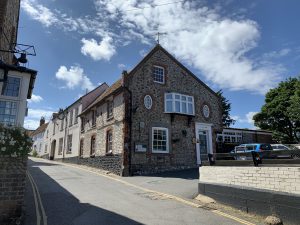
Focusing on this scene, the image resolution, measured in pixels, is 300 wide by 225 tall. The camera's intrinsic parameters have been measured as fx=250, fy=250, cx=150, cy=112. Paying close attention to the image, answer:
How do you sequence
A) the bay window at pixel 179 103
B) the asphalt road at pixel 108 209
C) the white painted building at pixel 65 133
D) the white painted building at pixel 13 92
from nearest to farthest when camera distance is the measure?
the asphalt road at pixel 108 209
the white painted building at pixel 13 92
the bay window at pixel 179 103
the white painted building at pixel 65 133

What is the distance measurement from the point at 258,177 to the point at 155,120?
1271 centimetres

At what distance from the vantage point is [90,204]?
893cm

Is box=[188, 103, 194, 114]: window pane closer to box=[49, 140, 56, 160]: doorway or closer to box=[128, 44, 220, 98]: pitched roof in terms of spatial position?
box=[128, 44, 220, 98]: pitched roof

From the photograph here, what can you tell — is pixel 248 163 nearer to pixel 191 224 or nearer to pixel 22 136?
pixel 191 224

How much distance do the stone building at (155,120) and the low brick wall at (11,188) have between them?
460 inches

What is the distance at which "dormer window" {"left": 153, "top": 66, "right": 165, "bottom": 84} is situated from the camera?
21.5m

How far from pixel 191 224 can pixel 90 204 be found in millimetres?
3854

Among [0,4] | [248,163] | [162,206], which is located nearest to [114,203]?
[162,206]

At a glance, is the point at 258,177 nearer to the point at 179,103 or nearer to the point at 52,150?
the point at 179,103

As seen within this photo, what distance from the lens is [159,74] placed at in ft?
71.7

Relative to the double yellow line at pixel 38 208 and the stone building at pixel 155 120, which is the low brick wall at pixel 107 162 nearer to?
the stone building at pixel 155 120

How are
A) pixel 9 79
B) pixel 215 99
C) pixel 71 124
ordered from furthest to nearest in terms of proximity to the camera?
pixel 71 124
pixel 215 99
pixel 9 79

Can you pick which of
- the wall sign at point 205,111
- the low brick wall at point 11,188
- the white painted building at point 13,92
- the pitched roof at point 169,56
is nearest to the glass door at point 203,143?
the wall sign at point 205,111

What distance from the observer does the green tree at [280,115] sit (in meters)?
35.2
